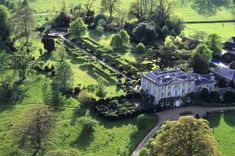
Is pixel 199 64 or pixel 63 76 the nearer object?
pixel 63 76

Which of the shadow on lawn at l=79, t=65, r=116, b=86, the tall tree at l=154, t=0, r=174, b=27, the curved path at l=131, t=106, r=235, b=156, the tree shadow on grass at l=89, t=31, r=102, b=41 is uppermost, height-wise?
the tall tree at l=154, t=0, r=174, b=27

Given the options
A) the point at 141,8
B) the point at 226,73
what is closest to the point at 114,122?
the point at 226,73

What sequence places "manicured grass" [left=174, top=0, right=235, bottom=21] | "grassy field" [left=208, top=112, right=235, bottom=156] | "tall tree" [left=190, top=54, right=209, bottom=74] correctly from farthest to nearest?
1. "manicured grass" [left=174, top=0, right=235, bottom=21]
2. "tall tree" [left=190, top=54, right=209, bottom=74]
3. "grassy field" [left=208, top=112, right=235, bottom=156]

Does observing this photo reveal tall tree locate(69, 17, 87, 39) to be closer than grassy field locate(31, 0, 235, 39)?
Yes

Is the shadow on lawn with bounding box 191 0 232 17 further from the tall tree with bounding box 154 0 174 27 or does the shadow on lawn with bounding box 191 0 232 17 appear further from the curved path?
the curved path

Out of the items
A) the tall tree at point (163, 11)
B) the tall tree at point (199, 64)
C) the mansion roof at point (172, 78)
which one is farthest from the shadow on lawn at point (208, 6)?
the mansion roof at point (172, 78)

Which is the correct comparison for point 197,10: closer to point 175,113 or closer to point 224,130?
point 175,113

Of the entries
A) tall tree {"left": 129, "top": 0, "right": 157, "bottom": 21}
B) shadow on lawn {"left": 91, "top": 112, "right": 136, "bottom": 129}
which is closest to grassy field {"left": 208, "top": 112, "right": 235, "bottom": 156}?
shadow on lawn {"left": 91, "top": 112, "right": 136, "bottom": 129}
